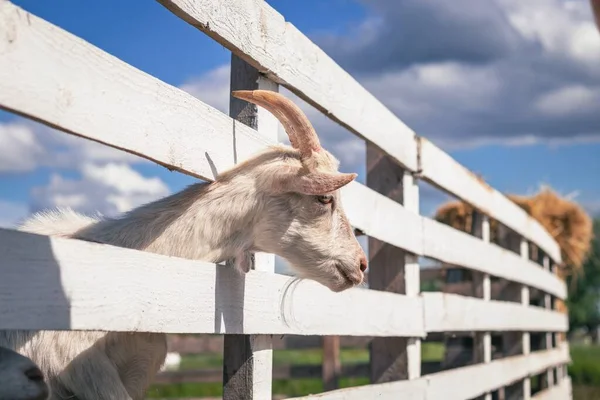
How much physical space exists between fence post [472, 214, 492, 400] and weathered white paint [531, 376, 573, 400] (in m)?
1.98

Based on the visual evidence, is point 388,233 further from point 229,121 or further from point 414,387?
point 229,121

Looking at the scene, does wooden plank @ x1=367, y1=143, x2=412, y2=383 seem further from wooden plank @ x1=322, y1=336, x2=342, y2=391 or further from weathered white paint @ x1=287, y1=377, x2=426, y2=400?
wooden plank @ x1=322, y1=336, x2=342, y2=391

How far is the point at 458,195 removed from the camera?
564cm

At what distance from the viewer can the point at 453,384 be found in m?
5.02

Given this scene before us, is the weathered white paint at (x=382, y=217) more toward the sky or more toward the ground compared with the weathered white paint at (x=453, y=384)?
more toward the sky

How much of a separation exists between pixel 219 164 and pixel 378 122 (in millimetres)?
1608

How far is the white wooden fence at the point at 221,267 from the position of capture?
6.57 feet

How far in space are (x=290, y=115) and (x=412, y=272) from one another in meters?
2.03

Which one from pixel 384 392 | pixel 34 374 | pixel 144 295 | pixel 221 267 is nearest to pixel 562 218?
pixel 384 392

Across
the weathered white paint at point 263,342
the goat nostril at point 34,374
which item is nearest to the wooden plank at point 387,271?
the weathered white paint at point 263,342

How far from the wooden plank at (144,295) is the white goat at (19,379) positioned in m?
0.09

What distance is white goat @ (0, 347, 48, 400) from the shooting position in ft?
5.89

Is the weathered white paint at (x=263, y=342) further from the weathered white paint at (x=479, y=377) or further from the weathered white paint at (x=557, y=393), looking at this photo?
the weathered white paint at (x=557, y=393)

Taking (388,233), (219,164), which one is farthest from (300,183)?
(388,233)
